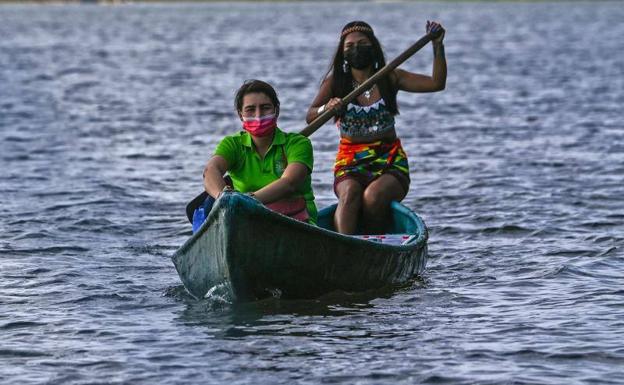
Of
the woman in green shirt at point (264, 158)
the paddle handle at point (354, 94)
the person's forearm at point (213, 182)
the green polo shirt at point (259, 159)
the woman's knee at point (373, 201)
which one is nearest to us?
the person's forearm at point (213, 182)

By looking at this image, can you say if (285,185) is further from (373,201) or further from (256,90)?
(373,201)

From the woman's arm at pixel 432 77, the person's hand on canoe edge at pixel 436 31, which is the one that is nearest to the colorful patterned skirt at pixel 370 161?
the woman's arm at pixel 432 77

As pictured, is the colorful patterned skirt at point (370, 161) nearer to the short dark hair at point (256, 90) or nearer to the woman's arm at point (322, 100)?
the woman's arm at point (322, 100)

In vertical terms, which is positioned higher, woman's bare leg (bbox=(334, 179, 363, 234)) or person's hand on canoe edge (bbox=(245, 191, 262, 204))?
person's hand on canoe edge (bbox=(245, 191, 262, 204))

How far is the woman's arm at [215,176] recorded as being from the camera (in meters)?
11.1

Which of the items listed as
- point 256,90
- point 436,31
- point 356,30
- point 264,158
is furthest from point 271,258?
point 436,31

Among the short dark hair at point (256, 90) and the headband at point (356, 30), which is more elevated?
the headband at point (356, 30)

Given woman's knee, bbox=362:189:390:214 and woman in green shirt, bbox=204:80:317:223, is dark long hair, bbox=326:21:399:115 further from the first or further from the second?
woman in green shirt, bbox=204:80:317:223

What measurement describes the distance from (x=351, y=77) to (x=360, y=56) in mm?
278

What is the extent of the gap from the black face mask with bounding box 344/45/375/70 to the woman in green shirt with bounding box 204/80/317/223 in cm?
140

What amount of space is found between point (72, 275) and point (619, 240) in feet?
18.0

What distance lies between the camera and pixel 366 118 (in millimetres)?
12953

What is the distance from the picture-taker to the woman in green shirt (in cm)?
1130

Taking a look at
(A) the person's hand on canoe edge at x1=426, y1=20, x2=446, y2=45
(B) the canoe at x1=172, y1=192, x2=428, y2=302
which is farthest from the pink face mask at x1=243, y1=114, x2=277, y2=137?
(A) the person's hand on canoe edge at x1=426, y1=20, x2=446, y2=45
